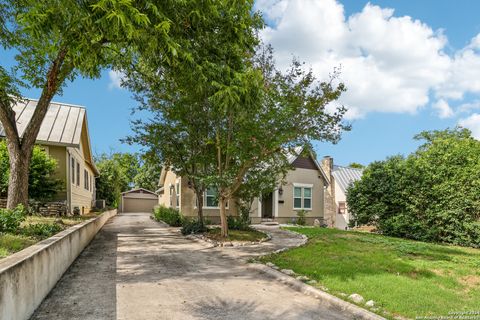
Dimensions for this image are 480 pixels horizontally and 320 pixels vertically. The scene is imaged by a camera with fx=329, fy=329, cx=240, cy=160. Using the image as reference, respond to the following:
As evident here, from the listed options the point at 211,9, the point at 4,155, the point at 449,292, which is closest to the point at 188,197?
the point at 4,155

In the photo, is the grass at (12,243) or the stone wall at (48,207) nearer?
the grass at (12,243)

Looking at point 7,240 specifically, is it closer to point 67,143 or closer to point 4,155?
point 4,155

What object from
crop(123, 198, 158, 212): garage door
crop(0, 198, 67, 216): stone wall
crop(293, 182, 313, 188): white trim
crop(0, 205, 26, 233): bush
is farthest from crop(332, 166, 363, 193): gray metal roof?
crop(123, 198, 158, 212): garage door

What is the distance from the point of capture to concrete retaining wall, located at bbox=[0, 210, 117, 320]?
3793 millimetres

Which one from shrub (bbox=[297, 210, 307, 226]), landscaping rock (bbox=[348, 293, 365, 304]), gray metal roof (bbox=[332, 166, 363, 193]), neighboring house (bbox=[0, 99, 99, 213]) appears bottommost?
shrub (bbox=[297, 210, 307, 226])

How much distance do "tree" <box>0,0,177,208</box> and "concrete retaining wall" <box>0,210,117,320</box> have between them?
363 centimetres

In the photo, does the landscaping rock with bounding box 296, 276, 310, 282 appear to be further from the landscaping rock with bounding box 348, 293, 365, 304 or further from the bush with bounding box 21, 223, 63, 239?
the bush with bounding box 21, 223, 63, 239

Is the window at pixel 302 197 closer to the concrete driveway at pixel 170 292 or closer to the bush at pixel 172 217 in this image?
the bush at pixel 172 217

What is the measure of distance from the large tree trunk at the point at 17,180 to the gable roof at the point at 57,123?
4098 mm

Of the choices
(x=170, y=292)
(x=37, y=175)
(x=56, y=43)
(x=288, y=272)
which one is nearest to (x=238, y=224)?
(x=288, y=272)

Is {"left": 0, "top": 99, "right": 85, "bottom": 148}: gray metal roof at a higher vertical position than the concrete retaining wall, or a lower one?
higher

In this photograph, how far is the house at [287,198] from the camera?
68.4 feet

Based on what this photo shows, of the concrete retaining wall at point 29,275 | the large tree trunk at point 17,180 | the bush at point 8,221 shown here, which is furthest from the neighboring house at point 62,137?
the concrete retaining wall at point 29,275

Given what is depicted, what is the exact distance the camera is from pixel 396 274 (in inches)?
275
